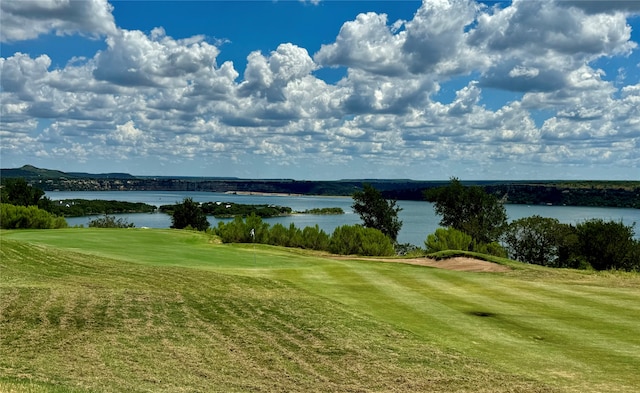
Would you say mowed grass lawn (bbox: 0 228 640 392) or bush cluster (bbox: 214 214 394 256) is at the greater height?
mowed grass lawn (bbox: 0 228 640 392)

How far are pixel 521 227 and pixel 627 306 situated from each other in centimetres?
5320

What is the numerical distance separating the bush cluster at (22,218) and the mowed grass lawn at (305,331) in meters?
28.9

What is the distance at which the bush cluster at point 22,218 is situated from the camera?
164 ft

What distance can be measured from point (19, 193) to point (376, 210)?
2047 inches

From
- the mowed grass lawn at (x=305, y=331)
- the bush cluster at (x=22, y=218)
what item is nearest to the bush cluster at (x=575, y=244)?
the mowed grass lawn at (x=305, y=331)

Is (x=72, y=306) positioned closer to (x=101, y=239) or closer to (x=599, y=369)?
(x=599, y=369)

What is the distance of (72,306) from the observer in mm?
15492

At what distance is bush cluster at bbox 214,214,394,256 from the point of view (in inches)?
2035

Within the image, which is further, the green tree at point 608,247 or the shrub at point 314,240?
the green tree at point 608,247

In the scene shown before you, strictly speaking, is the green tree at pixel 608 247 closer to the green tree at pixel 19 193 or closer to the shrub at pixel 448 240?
the shrub at pixel 448 240

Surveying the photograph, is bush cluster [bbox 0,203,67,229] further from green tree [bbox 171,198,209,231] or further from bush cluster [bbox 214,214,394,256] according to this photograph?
green tree [bbox 171,198,209,231]

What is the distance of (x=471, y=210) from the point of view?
71188mm

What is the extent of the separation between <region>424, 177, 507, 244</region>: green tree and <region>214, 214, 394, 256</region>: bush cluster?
1880cm

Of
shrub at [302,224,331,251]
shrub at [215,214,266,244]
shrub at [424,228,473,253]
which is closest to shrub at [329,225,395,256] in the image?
shrub at [302,224,331,251]
